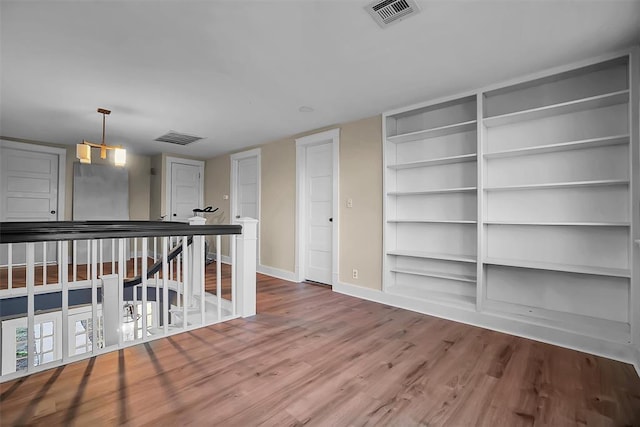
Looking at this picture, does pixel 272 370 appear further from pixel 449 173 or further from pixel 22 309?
pixel 22 309

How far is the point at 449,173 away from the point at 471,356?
1919mm

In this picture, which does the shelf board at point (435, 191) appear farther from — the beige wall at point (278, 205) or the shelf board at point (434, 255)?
the beige wall at point (278, 205)

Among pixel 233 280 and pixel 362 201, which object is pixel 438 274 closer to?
pixel 362 201

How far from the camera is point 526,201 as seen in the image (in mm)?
2855

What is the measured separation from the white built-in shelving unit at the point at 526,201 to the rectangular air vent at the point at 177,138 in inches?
128

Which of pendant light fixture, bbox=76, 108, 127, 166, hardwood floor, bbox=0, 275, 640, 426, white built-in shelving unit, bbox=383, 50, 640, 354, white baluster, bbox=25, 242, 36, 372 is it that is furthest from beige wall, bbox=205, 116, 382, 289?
white baluster, bbox=25, 242, 36, 372

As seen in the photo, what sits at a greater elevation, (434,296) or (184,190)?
(184,190)

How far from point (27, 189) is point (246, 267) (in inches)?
198

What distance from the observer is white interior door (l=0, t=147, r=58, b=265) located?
502 cm

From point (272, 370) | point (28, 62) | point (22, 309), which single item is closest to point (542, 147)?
point (272, 370)

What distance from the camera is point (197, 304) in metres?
3.53

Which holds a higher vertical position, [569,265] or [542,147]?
[542,147]

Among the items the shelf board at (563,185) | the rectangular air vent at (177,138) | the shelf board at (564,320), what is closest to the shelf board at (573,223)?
the shelf board at (563,185)

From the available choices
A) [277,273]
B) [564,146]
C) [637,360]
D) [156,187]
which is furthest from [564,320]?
[156,187]
